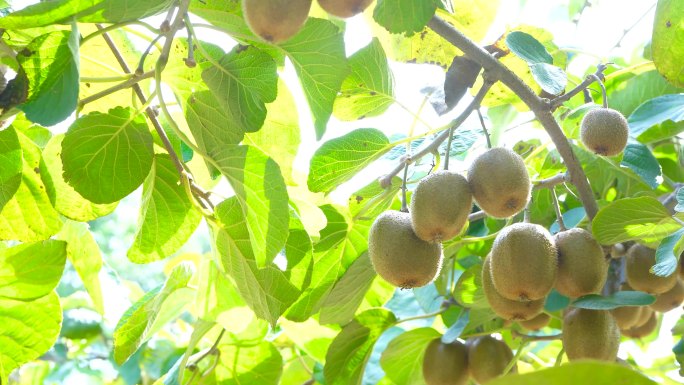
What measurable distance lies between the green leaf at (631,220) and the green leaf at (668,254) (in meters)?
0.05

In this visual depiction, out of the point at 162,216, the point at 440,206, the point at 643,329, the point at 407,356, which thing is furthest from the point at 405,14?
the point at 643,329

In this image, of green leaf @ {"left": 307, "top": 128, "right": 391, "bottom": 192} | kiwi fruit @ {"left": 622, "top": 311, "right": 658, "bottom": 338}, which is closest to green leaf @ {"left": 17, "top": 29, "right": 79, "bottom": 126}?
green leaf @ {"left": 307, "top": 128, "right": 391, "bottom": 192}

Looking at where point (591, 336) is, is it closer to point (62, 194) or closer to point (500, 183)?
point (500, 183)

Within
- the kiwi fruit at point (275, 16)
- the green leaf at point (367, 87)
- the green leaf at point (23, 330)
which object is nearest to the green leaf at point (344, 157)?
the green leaf at point (367, 87)

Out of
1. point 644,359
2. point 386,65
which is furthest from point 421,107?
point 644,359

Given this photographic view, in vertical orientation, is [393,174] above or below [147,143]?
below

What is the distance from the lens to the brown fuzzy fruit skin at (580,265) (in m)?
1.05

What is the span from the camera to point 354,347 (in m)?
1.34

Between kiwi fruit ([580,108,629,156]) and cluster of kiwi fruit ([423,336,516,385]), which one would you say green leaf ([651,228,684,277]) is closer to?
kiwi fruit ([580,108,629,156])

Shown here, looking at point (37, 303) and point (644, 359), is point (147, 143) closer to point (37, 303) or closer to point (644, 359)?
point (37, 303)

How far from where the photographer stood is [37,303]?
112 cm

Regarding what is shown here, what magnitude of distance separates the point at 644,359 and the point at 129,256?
1.35 meters

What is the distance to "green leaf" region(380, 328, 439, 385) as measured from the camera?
1.37 meters

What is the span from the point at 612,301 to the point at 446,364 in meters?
0.35
